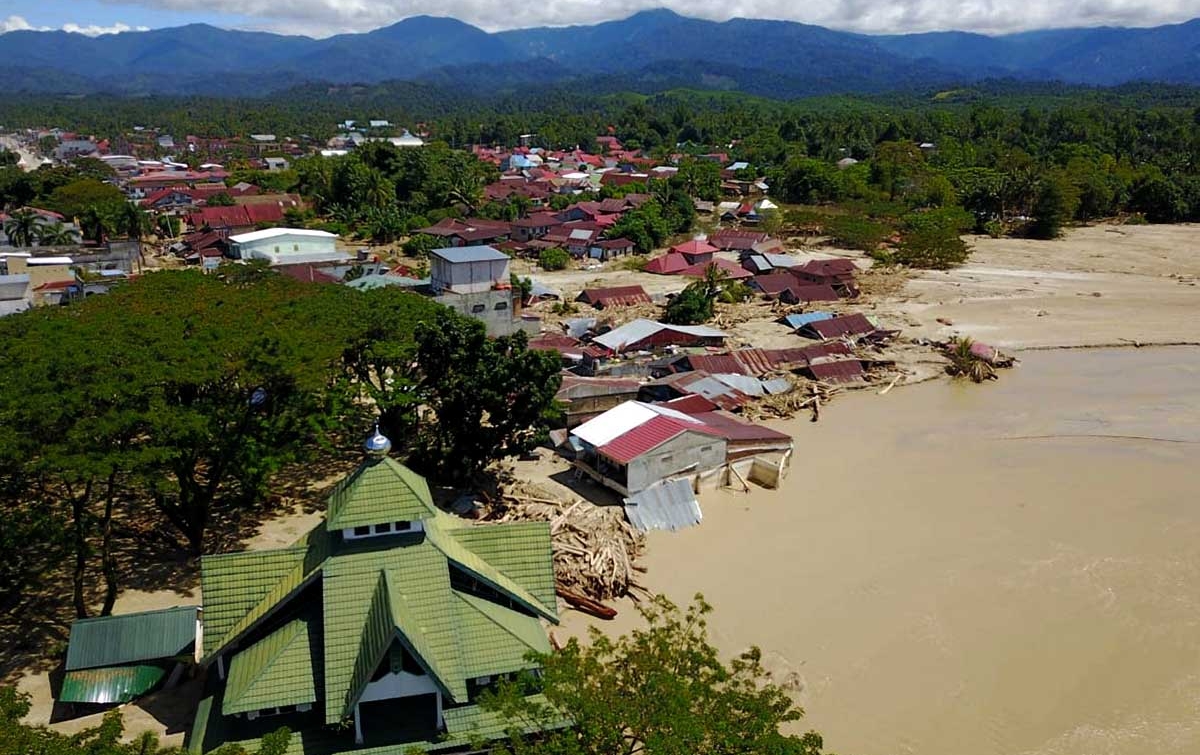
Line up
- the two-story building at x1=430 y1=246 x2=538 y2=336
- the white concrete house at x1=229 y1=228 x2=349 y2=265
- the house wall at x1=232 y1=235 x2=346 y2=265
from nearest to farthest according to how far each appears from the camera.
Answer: the two-story building at x1=430 y1=246 x2=538 y2=336 < the house wall at x1=232 y1=235 x2=346 y2=265 < the white concrete house at x1=229 y1=228 x2=349 y2=265

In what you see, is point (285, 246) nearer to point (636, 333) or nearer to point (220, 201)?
point (220, 201)

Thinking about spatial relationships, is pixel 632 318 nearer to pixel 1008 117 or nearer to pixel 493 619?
pixel 493 619

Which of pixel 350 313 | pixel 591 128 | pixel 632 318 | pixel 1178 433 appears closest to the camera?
pixel 350 313

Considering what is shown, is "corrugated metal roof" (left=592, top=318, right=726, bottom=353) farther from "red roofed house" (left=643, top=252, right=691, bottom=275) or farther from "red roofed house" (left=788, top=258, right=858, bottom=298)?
"red roofed house" (left=643, top=252, right=691, bottom=275)

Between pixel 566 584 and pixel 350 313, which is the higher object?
pixel 350 313

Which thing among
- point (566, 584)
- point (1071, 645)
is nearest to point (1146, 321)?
point (1071, 645)

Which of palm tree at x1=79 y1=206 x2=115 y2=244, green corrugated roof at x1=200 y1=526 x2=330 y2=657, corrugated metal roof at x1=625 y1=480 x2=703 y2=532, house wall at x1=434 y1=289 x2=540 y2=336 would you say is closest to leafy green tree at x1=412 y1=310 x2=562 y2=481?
corrugated metal roof at x1=625 y1=480 x2=703 y2=532

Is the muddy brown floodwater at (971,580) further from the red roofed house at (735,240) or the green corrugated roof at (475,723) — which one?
the red roofed house at (735,240)
